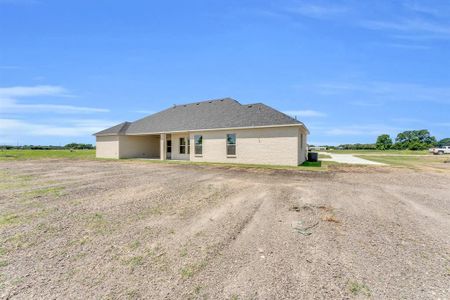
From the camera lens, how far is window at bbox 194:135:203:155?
21.6 metres

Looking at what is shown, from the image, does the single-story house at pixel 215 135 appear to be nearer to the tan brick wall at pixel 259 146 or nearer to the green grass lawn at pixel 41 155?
the tan brick wall at pixel 259 146

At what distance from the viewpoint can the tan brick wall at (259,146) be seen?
17.0m

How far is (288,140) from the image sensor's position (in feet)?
56.0

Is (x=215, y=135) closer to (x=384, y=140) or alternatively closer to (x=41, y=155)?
(x=41, y=155)

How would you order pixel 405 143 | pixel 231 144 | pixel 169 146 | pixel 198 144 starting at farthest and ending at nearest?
pixel 405 143
pixel 169 146
pixel 198 144
pixel 231 144

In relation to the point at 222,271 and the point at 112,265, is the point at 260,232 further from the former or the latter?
the point at 112,265

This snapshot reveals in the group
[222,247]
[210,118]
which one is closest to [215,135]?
[210,118]

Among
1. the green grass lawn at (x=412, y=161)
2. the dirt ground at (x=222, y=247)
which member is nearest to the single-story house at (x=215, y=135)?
the green grass lawn at (x=412, y=161)

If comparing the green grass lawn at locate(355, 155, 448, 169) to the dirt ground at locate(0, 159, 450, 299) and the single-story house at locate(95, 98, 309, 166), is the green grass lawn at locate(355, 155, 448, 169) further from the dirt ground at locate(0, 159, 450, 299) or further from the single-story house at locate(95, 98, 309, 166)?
the dirt ground at locate(0, 159, 450, 299)

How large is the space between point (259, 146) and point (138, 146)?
16.9 metres

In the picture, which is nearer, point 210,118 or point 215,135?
point 215,135

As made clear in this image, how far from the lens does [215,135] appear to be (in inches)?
815

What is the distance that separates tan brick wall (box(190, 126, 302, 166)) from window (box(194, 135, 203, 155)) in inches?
26.0

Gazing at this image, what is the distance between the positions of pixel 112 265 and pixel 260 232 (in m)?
2.64
